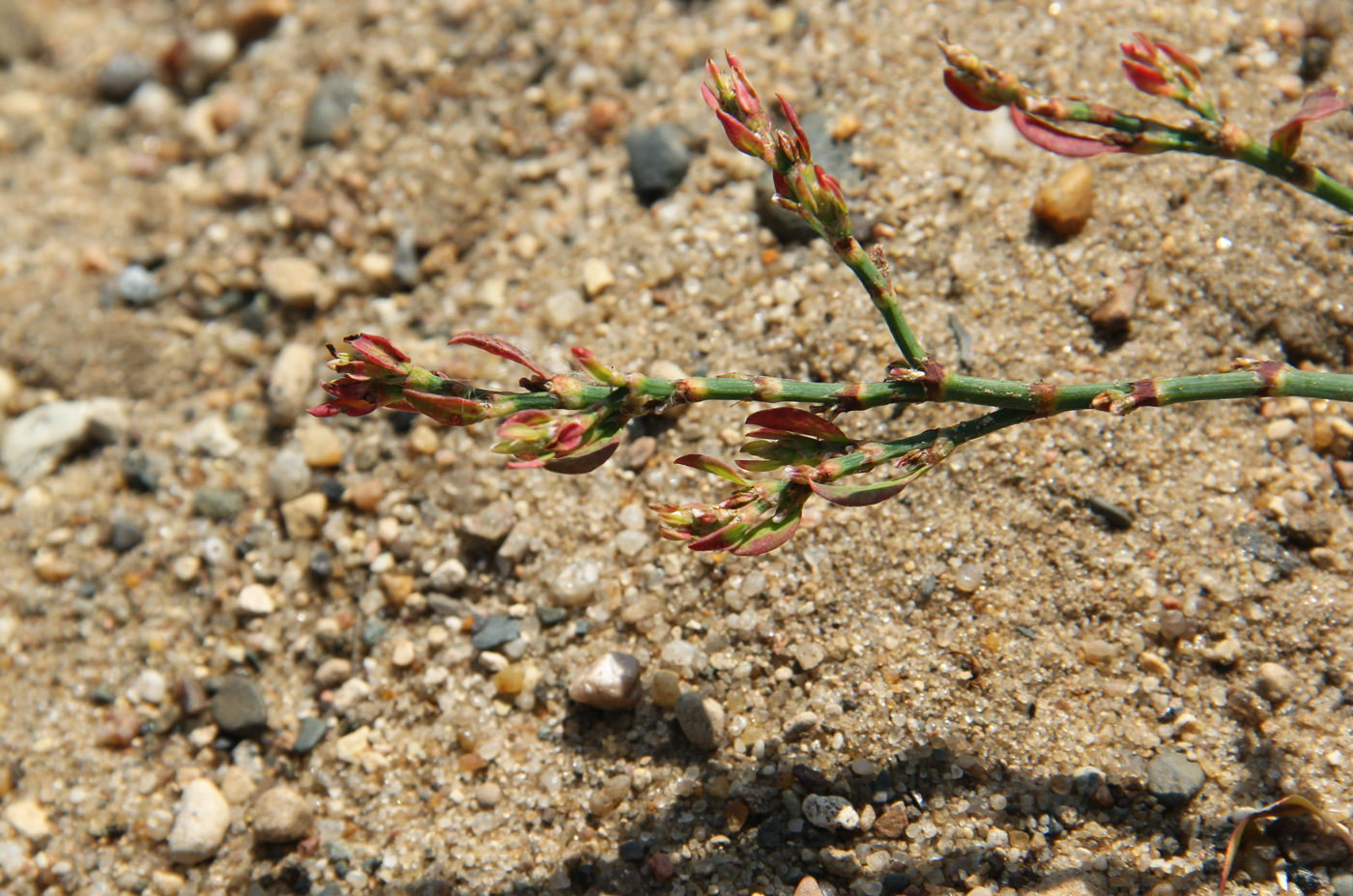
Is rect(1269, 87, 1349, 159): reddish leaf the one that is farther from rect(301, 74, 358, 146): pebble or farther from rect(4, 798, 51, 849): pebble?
rect(4, 798, 51, 849): pebble

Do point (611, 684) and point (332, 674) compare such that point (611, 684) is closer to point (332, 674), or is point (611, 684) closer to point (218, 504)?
A: point (332, 674)

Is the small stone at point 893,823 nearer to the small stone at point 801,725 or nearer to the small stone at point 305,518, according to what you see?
the small stone at point 801,725

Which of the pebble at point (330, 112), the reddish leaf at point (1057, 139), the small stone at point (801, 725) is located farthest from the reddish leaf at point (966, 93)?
the pebble at point (330, 112)

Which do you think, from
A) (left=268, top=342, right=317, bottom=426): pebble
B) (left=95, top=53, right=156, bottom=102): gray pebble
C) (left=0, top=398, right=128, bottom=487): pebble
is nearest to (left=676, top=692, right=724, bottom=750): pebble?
(left=268, top=342, right=317, bottom=426): pebble

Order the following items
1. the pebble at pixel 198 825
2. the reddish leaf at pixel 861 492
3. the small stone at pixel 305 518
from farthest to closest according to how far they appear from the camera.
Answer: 1. the small stone at pixel 305 518
2. the pebble at pixel 198 825
3. the reddish leaf at pixel 861 492

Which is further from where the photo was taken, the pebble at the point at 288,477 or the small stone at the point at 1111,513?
the pebble at the point at 288,477

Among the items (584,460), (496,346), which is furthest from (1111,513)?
(496,346)
